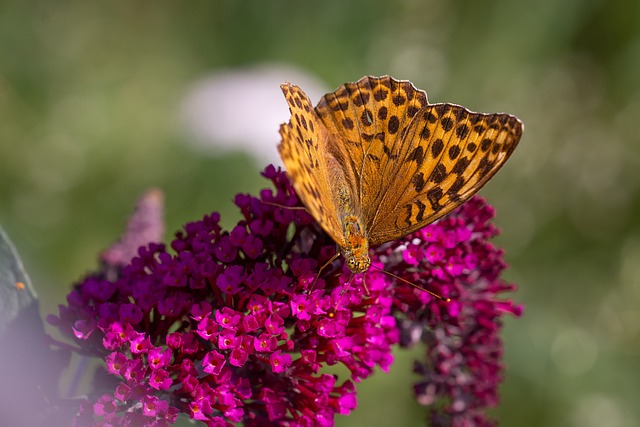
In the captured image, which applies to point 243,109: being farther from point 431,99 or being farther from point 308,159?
point 308,159

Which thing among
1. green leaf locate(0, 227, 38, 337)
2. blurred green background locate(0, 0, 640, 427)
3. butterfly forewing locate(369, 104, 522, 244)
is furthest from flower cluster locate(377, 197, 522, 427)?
blurred green background locate(0, 0, 640, 427)

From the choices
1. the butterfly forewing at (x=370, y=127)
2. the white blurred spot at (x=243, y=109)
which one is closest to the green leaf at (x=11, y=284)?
the butterfly forewing at (x=370, y=127)

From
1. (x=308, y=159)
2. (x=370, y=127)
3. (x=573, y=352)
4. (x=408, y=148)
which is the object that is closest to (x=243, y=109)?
(x=573, y=352)

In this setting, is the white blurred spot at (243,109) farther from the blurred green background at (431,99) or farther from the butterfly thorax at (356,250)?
the butterfly thorax at (356,250)

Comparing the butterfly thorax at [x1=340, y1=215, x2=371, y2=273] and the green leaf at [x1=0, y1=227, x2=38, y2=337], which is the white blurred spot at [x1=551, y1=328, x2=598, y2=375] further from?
the green leaf at [x1=0, y1=227, x2=38, y2=337]

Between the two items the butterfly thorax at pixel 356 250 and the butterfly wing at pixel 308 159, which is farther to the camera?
the butterfly thorax at pixel 356 250

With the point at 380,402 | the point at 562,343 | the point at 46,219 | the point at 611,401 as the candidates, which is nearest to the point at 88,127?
the point at 46,219
